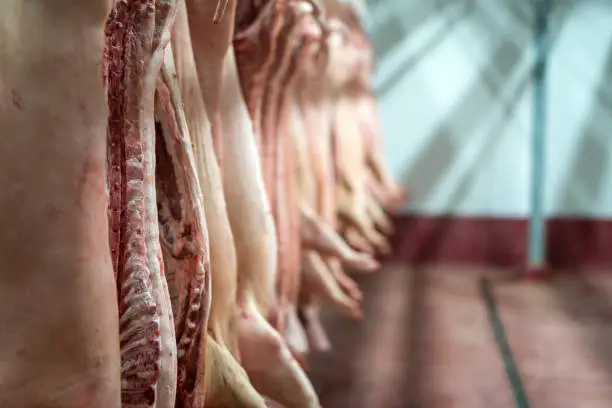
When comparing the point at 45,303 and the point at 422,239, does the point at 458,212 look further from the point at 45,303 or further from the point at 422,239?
the point at 45,303

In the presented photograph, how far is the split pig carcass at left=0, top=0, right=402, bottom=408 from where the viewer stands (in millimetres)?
684

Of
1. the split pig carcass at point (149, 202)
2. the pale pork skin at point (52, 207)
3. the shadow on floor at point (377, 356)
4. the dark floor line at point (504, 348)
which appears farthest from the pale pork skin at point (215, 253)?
the dark floor line at point (504, 348)

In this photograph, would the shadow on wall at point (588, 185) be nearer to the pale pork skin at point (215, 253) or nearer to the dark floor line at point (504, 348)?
the dark floor line at point (504, 348)

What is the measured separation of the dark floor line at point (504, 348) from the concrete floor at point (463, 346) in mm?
24

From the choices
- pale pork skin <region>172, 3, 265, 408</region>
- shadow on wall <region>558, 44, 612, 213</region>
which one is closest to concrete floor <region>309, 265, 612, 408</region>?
shadow on wall <region>558, 44, 612, 213</region>

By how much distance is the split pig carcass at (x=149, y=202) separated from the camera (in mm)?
684

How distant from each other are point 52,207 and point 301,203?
4.32 ft

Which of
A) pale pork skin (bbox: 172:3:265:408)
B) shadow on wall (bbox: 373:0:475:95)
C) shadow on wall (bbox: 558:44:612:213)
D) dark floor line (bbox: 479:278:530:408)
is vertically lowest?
dark floor line (bbox: 479:278:530:408)

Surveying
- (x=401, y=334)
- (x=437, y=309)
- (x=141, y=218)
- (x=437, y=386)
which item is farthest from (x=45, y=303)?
(x=437, y=309)

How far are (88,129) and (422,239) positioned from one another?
4.97m

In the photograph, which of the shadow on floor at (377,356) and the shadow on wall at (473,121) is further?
the shadow on wall at (473,121)

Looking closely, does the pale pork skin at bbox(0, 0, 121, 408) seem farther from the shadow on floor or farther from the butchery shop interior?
the shadow on floor

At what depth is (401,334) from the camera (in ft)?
12.6

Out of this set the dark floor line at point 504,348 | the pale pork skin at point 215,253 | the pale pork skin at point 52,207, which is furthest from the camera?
the dark floor line at point 504,348
